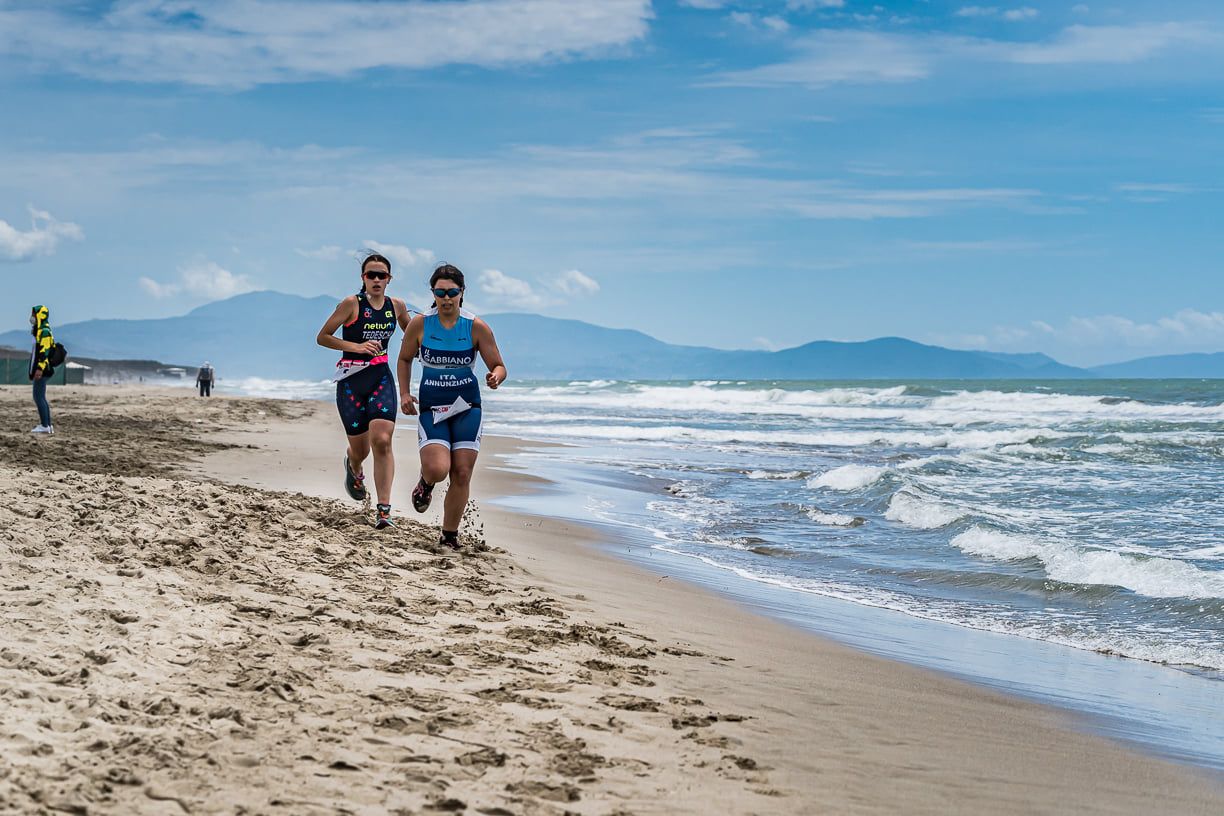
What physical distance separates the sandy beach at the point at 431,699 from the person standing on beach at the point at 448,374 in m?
0.66

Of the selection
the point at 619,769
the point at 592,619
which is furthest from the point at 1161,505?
the point at 619,769

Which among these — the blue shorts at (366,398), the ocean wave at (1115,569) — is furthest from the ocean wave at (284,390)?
the ocean wave at (1115,569)

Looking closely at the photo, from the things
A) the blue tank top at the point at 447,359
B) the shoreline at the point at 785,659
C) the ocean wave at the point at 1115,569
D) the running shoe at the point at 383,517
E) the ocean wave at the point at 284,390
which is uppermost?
the blue tank top at the point at 447,359

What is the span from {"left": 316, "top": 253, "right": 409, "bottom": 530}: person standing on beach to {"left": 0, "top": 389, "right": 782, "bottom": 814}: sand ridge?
1.21 metres

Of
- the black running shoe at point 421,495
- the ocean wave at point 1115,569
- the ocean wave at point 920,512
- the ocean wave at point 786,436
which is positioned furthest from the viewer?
the ocean wave at point 786,436

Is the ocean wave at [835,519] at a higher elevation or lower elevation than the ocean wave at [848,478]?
lower

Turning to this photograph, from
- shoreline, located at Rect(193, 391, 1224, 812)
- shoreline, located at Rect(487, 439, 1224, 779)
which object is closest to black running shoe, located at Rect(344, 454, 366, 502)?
shoreline, located at Rect(193, 391, 1224, 812)

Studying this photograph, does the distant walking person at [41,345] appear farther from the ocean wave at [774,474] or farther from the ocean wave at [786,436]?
the ocean wave at [786,436]

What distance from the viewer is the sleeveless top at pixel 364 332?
296 inches

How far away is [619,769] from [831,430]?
29.0 metres

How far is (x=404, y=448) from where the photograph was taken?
728 inches

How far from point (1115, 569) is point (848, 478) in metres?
6.53

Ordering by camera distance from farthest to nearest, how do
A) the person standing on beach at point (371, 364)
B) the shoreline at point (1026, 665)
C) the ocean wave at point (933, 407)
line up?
the ocean wave at point (933, 407), the person standing on beach at point (371, 364), the shoreline at point (1026, 665)

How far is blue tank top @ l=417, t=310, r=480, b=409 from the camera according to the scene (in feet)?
22.9
